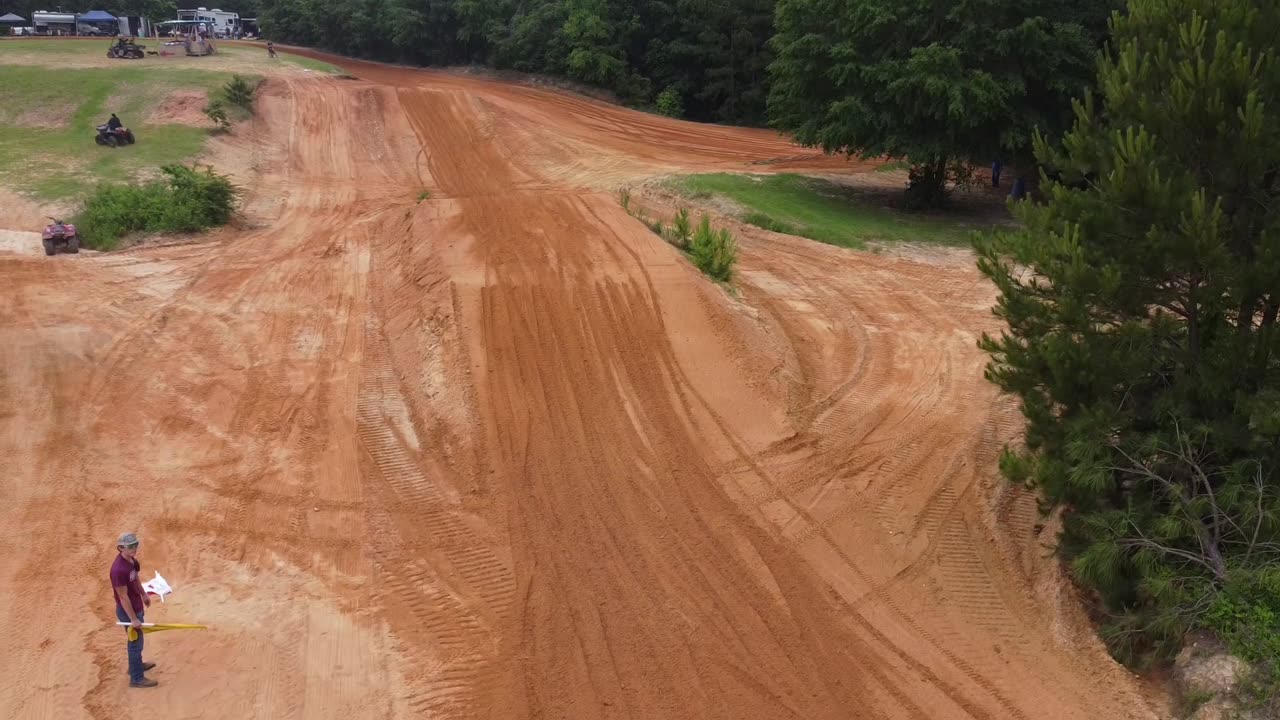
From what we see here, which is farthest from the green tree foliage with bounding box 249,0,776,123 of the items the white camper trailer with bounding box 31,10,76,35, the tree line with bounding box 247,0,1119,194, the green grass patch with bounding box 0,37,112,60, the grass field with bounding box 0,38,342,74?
the white camper trailer with bounding box 31,10,76,35

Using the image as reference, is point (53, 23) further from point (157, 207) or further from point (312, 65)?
point (157, 207)

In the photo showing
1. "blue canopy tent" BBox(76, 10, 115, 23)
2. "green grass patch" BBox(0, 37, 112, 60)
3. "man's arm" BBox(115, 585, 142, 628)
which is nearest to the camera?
"man's arm" BBox(115, 585, 142, 628)

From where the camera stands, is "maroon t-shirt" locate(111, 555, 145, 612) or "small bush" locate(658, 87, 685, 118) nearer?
"maroon t-shirt" locate(111, 555, 145, 612)

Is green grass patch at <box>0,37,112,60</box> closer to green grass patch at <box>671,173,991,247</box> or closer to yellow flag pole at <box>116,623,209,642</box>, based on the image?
green grass patch at <box>671,173,991,247</box>

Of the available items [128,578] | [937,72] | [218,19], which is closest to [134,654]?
[128,578]

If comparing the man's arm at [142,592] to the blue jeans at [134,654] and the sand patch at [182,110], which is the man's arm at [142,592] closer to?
the blue jeans at [134,654]

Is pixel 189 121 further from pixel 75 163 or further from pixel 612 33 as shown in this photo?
pixel 612 33
